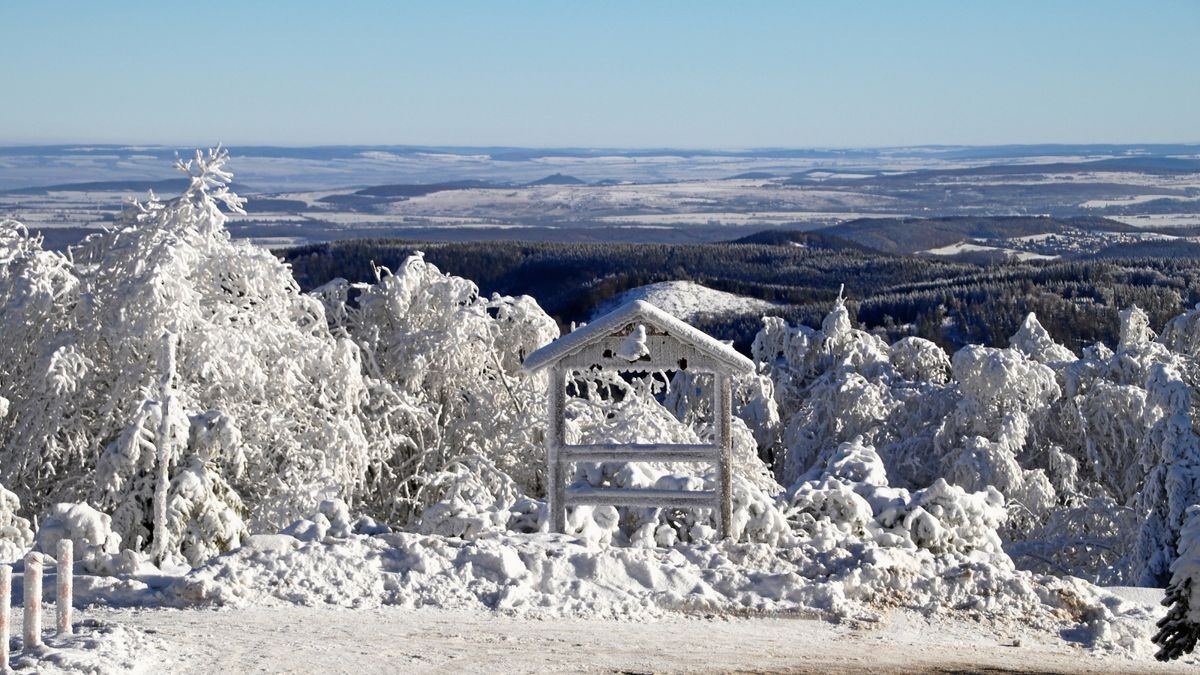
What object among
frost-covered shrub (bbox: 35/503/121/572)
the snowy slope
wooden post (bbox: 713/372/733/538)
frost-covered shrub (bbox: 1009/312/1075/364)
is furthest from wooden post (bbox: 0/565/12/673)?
the snowy slope

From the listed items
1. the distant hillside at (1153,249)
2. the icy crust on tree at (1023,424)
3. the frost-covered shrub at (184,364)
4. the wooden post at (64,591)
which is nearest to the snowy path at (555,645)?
the wooden post at (64,591)

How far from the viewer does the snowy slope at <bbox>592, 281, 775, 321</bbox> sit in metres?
129

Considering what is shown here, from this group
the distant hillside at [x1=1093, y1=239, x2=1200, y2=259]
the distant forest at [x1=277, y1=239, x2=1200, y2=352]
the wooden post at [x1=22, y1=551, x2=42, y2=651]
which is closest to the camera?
the wooden post at [x1=22, y1=551, x2=42, y2=651]

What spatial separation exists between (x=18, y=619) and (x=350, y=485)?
31.3ft

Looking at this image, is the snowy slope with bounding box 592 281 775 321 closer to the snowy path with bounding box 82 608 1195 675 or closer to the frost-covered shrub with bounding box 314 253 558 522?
the frost-covered shrub with bounding box 314 253 558 522

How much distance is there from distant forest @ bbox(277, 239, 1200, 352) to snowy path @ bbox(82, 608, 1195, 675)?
8842cm

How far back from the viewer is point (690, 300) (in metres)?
133

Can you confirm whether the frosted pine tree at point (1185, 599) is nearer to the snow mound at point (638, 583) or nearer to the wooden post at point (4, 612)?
the snow mound at point (638, 583)

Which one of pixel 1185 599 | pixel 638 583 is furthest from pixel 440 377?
pixel 1185 599

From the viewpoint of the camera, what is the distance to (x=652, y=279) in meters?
148

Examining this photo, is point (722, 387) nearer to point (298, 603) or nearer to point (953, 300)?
point (298, 603)

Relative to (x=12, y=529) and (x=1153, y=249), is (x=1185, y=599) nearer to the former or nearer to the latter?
(x=12, y=529)

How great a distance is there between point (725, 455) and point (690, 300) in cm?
11626

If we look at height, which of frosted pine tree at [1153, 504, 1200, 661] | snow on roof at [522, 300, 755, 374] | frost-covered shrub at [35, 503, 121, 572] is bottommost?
frost-covered shrub at [35, 503, 121, 572]
